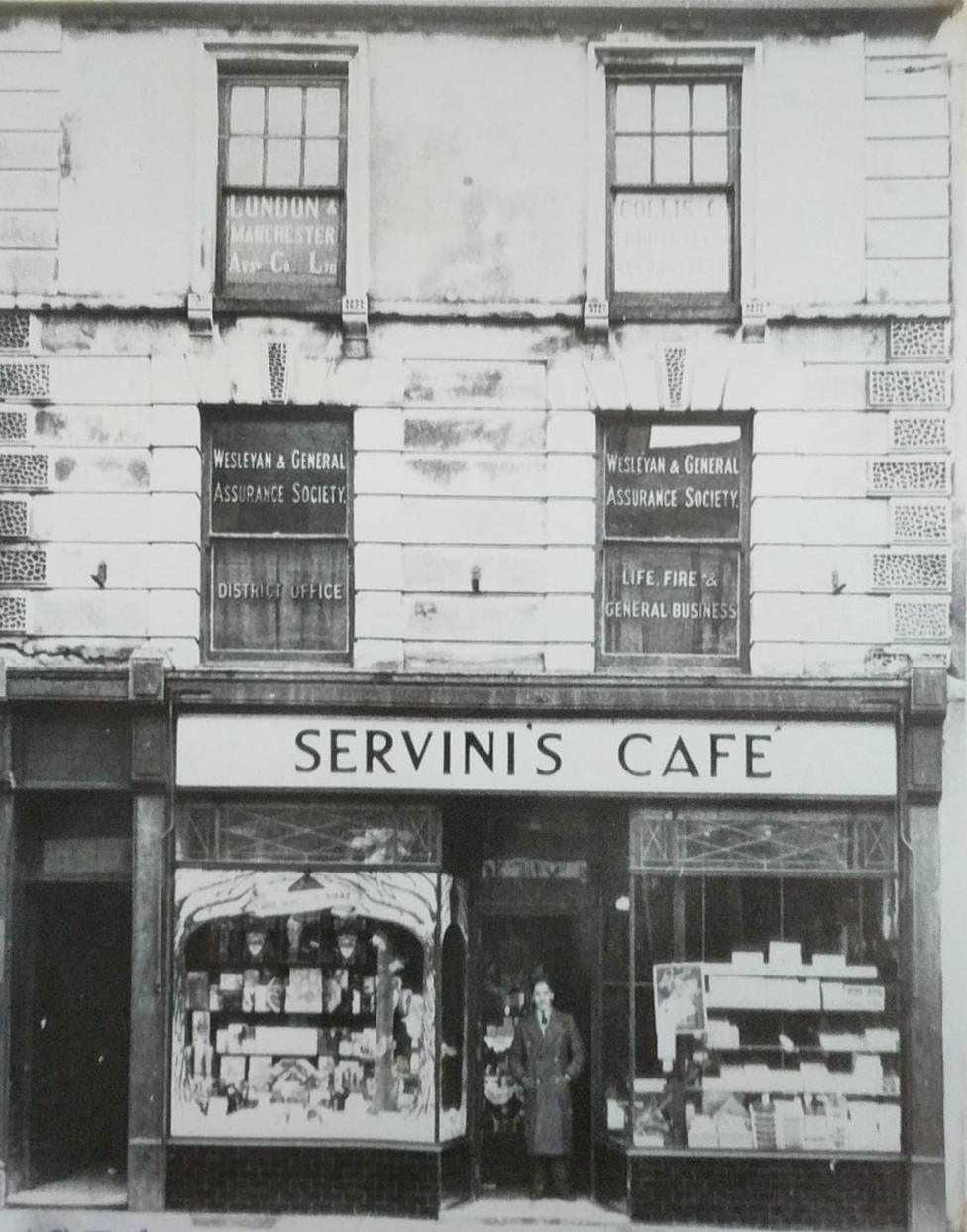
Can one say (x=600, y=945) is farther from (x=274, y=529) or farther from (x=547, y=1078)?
(x=274, y=529)

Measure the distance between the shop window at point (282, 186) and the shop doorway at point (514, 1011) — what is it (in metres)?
4.87

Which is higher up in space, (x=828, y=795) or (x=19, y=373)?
(x=19, y=373)

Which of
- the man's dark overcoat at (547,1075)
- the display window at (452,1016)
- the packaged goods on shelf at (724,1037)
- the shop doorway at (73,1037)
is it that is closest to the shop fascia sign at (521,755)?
Answer: the display window at (452,1016)

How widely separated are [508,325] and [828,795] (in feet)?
13.4

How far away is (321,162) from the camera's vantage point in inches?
473

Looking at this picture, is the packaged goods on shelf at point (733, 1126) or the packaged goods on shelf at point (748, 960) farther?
the packaged goods on shelf at point (748, 960)

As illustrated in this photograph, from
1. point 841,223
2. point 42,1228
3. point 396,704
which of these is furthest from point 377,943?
point 841,223

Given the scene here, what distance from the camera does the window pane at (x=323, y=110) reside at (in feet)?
39.3

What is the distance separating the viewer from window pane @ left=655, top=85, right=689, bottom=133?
11992 mm

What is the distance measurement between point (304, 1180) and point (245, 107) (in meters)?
7.70

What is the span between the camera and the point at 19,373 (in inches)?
469

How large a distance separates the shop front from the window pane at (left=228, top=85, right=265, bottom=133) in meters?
4.23

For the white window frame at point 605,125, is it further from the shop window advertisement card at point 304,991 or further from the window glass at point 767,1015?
the shop window advertisement card at point 304,991

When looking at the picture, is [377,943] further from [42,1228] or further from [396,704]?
[42,1228]
